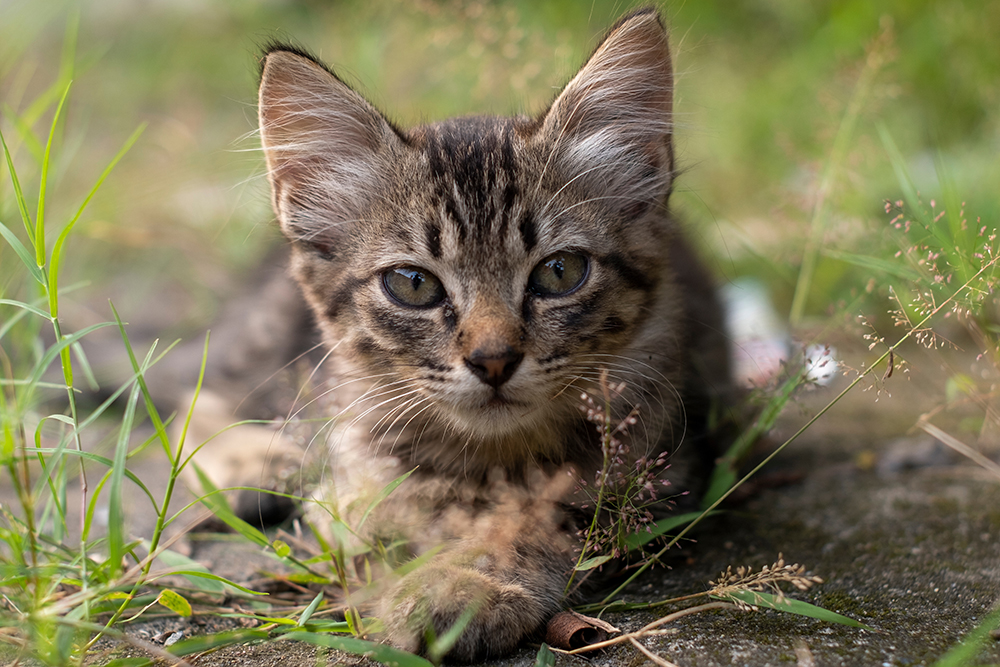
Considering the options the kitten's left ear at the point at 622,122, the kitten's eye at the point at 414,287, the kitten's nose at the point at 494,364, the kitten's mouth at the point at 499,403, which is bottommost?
the kitten's mouth at the point at 499,403

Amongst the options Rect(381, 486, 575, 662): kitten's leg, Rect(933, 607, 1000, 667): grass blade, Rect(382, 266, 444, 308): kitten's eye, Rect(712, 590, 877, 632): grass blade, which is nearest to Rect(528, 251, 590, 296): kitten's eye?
Rect(382, 266, 444, 308): kitten's eye

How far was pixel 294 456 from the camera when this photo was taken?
1930 mm

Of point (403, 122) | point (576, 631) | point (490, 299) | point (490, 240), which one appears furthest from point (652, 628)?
point (403, 122)

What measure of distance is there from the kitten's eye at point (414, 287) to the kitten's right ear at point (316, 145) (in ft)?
0.82

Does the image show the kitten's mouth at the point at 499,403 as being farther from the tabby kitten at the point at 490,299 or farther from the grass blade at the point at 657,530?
the grass blade at the point at 657,530

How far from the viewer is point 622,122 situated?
6.25 feet

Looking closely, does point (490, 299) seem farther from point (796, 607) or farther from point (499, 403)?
point (796, 607)

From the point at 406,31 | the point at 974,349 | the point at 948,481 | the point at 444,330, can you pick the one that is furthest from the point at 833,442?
the point at 406,31

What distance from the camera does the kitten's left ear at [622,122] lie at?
1800mm

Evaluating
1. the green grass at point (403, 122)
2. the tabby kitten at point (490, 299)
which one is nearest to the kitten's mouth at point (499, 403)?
the tabby kitten at point (490, 299)

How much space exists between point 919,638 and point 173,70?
716 centimetres

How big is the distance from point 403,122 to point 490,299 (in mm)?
1029

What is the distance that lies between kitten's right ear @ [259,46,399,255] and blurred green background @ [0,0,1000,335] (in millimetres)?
190

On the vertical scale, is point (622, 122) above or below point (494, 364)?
above
